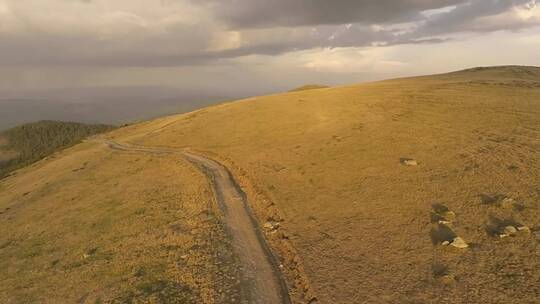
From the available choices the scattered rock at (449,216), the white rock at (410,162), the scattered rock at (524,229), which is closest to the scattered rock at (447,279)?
the scattered rock at (524,229)

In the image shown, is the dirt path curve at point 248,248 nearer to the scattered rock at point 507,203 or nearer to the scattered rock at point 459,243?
the scattered rock at point 459,243

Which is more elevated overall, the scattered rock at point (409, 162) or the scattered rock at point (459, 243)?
the scattered rock at point (409, 162)

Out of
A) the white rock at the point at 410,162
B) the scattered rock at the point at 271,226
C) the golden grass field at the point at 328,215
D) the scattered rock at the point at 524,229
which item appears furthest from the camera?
the white rock at the point at 410,162

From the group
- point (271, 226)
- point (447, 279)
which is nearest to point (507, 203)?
point (447, 279)

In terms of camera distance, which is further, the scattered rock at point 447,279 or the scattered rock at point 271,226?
the scattered rock at point 271,226

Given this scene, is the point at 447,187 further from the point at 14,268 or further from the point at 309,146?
the point at 14,268
